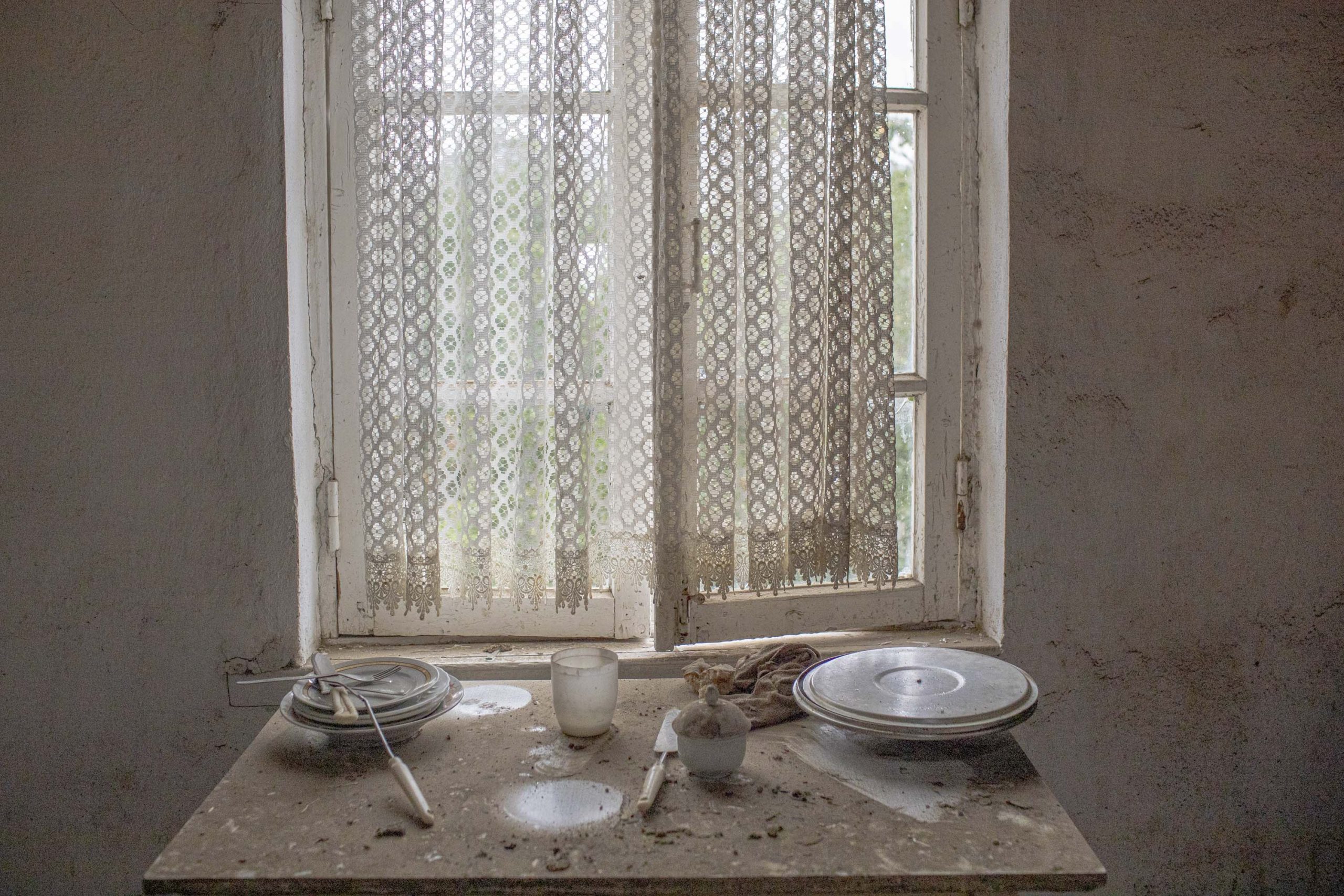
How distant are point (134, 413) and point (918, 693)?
148 centimetres

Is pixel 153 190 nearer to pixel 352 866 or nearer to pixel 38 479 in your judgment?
pixel 38 479

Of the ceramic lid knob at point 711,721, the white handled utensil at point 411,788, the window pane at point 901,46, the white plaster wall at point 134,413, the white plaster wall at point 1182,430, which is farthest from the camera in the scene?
the window pane at point 901,46

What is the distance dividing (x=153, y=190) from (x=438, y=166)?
1.71 feet

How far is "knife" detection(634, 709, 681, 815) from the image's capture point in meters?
1.31

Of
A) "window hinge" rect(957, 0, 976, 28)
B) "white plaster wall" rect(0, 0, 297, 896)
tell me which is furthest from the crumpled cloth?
"window hinge" rect(957, 0, 976, 28)

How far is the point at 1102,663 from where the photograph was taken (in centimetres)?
201

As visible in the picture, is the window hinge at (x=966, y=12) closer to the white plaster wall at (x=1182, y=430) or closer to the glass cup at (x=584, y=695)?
the white plaster wall at (x=1182, y=430)

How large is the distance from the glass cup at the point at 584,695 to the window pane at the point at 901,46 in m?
1.30

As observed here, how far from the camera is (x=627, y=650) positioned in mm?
2018

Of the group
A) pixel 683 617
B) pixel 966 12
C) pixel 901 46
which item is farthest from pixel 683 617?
pixel 966 12

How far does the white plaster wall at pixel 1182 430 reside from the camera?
76.2 inches

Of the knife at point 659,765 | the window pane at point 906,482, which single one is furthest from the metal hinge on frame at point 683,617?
the window pane at point 906,482

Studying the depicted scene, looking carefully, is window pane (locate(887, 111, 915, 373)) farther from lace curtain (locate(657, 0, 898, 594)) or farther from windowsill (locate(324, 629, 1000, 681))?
windowsill (locate(324, 629, 1000, 681))

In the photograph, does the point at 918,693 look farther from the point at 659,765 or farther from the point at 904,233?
the point at 904,233
